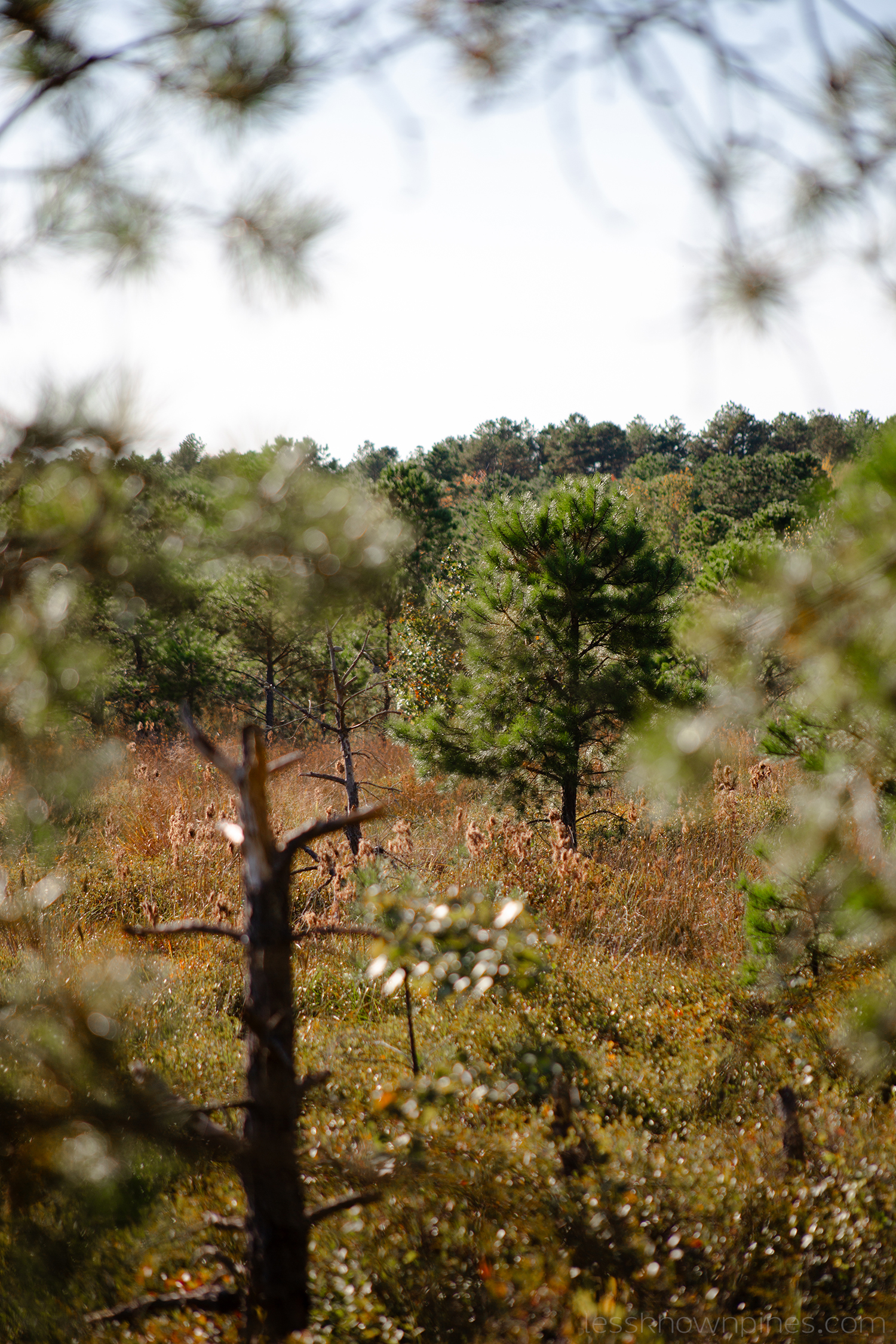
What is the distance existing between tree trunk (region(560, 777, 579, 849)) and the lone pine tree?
0.01 meters

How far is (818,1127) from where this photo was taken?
3.40 meters

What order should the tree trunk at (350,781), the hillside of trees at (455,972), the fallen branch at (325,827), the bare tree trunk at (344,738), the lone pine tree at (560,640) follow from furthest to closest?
the lone pine tree at (560,640) < the tree trunk at (350,781) < the bare tree trunk at (344,738) < the fallen branch at (325,827) < the hillside of trees at (455,972)

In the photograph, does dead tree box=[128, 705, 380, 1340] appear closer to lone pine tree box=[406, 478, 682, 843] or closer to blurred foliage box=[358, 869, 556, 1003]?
blurred foliage box=[358, 869, 556, 1003]

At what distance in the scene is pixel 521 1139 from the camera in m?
3.25

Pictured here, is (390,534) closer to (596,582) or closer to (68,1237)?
(68,1237)

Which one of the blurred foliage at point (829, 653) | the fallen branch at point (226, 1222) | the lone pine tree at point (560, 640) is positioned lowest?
the fallen branch at point (226, 1222)

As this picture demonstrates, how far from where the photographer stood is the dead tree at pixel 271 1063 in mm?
2004

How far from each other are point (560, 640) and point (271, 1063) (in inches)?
196

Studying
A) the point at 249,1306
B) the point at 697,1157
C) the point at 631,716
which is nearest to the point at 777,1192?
the point at 697,1157

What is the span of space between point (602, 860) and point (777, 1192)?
12.9 ft

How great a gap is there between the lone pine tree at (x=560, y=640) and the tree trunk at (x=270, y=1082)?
426cm

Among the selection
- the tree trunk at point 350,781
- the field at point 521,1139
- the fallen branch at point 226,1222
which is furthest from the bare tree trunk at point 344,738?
the fallen branch at point 226,1222

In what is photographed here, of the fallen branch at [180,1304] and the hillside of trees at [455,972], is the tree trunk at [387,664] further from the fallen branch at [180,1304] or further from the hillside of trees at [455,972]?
the fallen branch at [180,1304]

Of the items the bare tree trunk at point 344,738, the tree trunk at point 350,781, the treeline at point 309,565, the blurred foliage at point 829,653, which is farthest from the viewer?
the tree trunk at point 350,781
